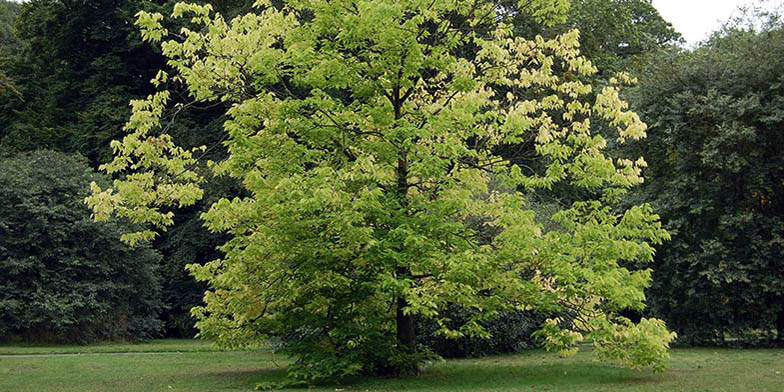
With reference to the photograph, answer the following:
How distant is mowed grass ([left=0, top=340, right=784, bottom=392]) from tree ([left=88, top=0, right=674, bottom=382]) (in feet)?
2.74

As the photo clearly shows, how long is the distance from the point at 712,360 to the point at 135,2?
1082 inches

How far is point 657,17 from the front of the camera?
142 feet

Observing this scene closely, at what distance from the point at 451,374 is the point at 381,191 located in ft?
16.2

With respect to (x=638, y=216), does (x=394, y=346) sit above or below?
below

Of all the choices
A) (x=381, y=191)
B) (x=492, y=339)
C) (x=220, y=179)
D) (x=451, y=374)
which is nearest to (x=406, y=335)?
(x=451, y=374)

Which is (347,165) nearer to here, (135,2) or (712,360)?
(712,360)

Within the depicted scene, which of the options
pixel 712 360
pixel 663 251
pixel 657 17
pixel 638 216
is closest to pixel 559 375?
pixel 638 216

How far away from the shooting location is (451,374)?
55.9ft

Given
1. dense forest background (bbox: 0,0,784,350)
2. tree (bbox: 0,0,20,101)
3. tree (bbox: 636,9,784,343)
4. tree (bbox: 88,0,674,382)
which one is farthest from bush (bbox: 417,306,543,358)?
tree (bbox: 0,0,20,101)

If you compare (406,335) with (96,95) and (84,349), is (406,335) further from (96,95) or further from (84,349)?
(96,95)

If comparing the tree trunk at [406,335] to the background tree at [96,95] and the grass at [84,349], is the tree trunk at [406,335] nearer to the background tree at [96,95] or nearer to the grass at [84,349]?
the grass at [84,349]

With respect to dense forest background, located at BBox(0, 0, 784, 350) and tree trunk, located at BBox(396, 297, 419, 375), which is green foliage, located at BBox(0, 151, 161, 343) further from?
tree trunk, located at BBox(396, 297, 419, 375)

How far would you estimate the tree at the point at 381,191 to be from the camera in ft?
47.1

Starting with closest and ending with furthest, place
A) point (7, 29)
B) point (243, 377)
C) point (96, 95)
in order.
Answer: point (243, 377) → point (96, 95) → point (7, 29)
